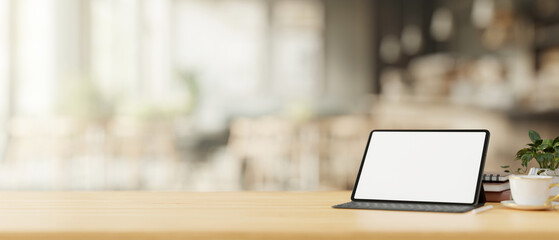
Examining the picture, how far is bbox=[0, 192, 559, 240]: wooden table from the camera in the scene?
0.93m

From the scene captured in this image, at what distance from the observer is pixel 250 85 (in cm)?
562

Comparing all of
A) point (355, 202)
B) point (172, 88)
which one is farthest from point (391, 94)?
point (355, 202)

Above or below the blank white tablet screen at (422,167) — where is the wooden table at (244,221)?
below

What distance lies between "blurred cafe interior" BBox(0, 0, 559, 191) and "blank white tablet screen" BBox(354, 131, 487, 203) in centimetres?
417

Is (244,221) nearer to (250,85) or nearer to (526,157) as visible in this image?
(526,157)

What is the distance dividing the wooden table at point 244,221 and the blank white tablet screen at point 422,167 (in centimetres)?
9

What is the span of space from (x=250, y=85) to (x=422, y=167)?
14.6 feet

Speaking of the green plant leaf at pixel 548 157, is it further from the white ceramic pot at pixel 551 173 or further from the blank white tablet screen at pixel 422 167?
the blank white tablet screen at pixel 422 167

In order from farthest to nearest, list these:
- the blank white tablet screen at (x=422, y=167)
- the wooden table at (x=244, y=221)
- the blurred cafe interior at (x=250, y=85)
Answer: the blurred cafe interior at (x=250, y=85) → the blank white tablet screen at (x=422, y=167) → the wooden table at (x=244, y=221)

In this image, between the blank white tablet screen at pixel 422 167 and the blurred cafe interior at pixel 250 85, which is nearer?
the blank white tablet screen at pixel 422 167

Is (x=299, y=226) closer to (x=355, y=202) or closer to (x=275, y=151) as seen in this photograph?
(x=355, y=202)

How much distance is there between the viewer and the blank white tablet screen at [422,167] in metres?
1.17

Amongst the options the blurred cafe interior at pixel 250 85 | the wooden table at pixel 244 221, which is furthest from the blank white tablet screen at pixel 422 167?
the blurred cafe interior at pixel 250 85

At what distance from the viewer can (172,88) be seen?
5527 mm
